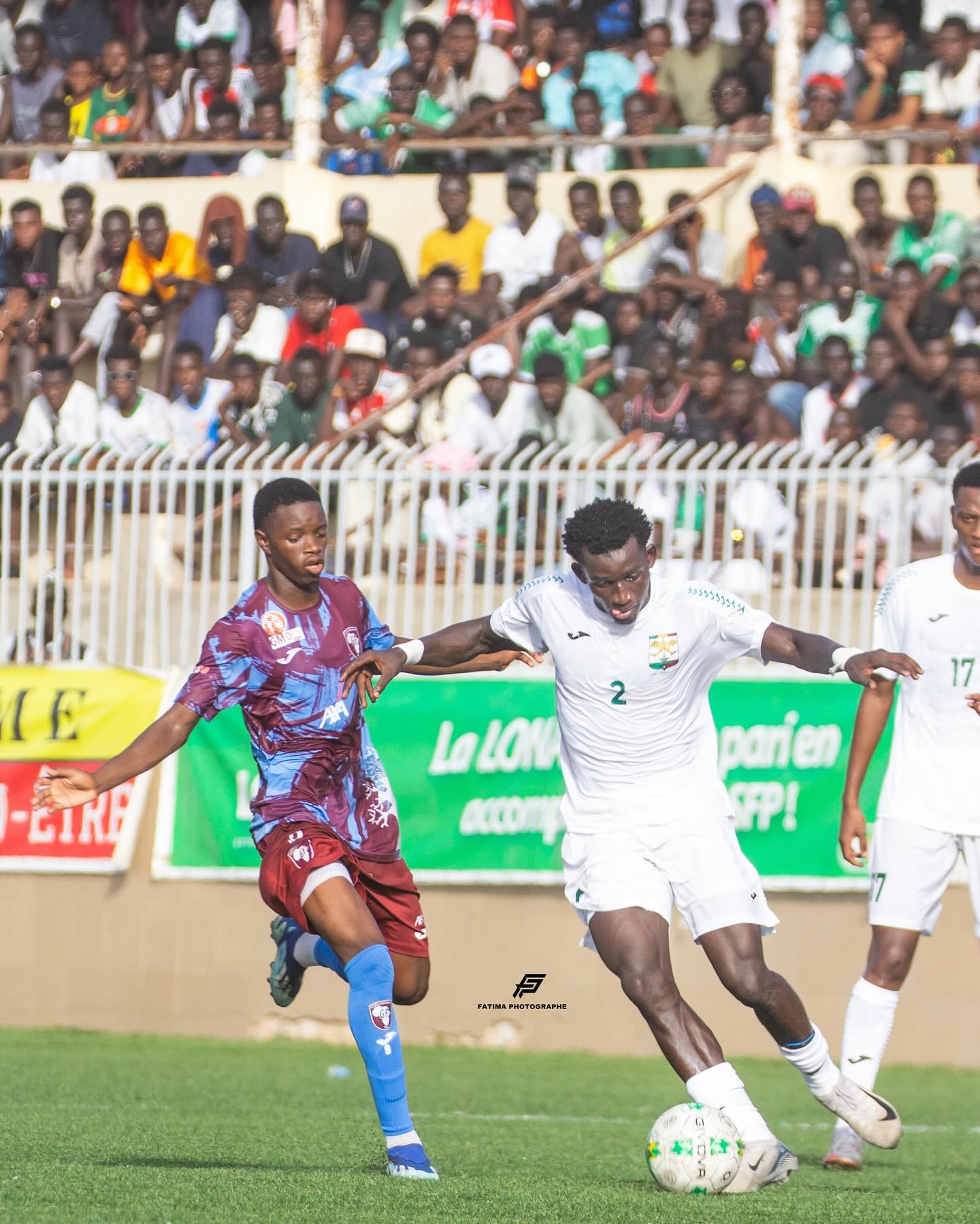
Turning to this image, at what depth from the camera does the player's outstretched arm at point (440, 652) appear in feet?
24.8

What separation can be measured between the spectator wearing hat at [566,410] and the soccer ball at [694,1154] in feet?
25.5

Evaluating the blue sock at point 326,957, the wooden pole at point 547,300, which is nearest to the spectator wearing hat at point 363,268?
the wooden pole at point 547,300

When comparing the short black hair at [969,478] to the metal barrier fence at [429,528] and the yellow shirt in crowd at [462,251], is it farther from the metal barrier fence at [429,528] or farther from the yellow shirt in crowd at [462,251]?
the yellow shirt in crowd at [462,251]

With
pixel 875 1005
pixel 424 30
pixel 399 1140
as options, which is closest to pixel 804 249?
pixel 424 30

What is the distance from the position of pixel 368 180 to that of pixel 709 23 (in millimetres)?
3178

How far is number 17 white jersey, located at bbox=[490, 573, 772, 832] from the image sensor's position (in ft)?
24.8

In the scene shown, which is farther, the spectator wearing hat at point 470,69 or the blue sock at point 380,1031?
the spectator wearing hat at point 470,69

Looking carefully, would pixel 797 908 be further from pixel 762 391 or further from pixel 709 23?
pixel 709 23

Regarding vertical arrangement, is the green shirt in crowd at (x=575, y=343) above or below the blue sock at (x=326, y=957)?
above

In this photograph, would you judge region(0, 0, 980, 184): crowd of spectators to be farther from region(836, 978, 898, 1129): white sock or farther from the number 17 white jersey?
the number 17 white jersey

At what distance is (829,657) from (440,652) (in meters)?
1.47

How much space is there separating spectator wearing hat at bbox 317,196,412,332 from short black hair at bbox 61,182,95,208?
241 centimetres

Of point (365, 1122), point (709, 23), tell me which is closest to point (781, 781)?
point (365, 1122)

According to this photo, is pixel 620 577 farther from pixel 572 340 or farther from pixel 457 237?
pixel 457 237
